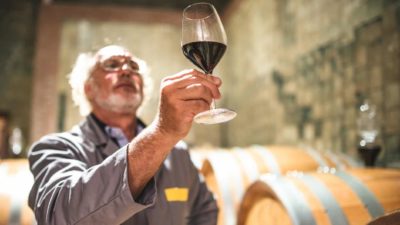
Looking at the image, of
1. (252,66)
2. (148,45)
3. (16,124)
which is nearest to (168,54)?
(148,45)

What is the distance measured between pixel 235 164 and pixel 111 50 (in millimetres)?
1099

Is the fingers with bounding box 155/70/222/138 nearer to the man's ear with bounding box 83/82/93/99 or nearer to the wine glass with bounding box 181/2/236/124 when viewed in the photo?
the wine glass with bounding box 181/2/236/124

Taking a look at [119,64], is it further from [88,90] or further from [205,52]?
[205,52]

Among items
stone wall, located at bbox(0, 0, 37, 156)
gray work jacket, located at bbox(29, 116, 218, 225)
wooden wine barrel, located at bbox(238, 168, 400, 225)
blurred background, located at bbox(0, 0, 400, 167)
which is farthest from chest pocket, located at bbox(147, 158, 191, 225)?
stone wall, located at bbox(0, 0, 37, 156)

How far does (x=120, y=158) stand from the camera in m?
0.87

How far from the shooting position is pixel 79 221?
0.85m

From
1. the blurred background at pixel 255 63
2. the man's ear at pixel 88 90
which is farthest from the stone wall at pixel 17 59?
the man's ear at pixel 88 90

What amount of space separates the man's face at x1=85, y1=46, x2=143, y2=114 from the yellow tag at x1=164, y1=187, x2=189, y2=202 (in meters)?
0.35

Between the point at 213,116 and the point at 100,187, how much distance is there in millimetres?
308

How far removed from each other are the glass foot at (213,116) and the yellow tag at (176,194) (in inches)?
22.4

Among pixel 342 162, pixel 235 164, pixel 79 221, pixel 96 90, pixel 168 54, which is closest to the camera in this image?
pixel 79 221

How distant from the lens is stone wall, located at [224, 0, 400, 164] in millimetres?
2238

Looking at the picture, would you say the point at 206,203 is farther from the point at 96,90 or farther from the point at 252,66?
the point at 252,66

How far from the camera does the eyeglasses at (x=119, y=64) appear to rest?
136 cm
